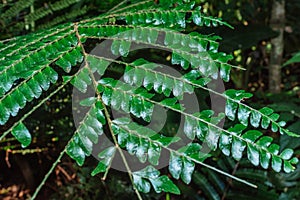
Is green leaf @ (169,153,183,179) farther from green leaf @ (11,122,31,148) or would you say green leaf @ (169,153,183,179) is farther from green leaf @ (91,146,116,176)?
green leaf @ (11,122,31,148)

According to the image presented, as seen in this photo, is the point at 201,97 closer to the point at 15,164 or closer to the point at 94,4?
the point at 94,4

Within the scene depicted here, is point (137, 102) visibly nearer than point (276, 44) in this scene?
Yes

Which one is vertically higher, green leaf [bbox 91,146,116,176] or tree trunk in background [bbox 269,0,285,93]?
green leaf [bbox 91,146,116,176]

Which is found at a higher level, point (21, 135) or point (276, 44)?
point (21, 135)

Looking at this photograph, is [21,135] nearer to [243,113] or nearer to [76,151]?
[76,151]

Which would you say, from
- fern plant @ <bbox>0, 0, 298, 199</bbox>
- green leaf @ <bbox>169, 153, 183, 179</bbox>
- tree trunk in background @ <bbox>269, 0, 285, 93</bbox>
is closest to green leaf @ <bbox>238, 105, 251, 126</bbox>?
fern plant @ <bbox>0, 0, 298, 199</bbox>

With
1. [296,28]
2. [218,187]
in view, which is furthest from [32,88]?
[296,28]

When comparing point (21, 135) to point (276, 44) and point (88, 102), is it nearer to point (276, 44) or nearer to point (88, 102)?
point (88, 102)

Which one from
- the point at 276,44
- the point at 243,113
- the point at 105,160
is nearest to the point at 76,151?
the point at 105,160
